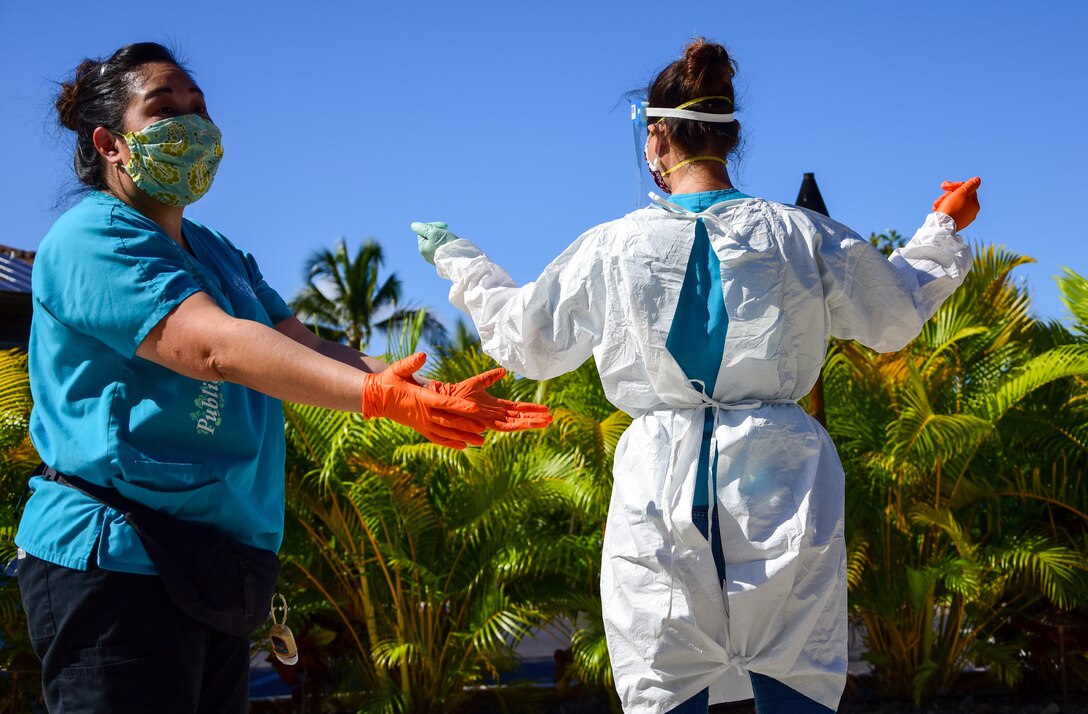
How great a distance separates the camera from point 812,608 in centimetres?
240

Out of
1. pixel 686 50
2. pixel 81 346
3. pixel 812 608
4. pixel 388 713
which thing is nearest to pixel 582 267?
pixel 686 50

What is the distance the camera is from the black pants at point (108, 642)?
166 centimetres

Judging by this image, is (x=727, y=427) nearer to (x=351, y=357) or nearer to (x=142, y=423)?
(x=351, y=357)

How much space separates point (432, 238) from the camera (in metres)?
2.86

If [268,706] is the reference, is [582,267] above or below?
above

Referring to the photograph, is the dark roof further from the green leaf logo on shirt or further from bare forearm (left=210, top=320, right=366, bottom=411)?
bare forearm (left=210, top=320, right=366, bottom=411)

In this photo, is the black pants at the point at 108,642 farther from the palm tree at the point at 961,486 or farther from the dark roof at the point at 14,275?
the dark roof at the point at 14,275

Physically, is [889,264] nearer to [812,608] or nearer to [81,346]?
[812,608]

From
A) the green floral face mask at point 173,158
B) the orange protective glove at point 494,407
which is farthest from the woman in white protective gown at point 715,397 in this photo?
the green floral face mask at point 173,158

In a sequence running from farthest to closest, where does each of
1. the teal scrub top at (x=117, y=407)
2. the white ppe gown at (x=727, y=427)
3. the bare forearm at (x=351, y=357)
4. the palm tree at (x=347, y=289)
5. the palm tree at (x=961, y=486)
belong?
the palm tree at (x=347, y=289) < the palm tree at (x=961, y=486) < the white ppe gown at (x=727, y=427) < the bare forearm at (x=351, y=357) < the teal scrub top at (x=117, y=407)

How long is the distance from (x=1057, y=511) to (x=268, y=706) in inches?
176

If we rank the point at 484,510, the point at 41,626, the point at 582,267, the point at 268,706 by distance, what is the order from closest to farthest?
1. the point at 41,626
2. the point at 582,267
3. the point at 484,510
4. the point at 268,706

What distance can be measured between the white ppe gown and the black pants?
3.46 ft

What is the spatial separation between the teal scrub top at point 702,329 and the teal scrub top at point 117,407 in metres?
0.99
